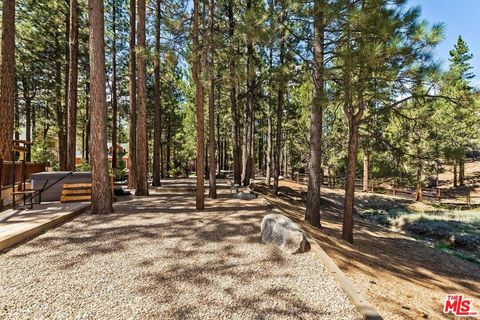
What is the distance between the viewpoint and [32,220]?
213 inches

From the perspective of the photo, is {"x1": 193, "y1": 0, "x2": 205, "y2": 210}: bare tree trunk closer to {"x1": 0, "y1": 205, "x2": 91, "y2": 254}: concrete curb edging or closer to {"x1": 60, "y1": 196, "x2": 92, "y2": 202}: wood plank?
{"x1": 0, "y1": 205, "x2": 91, "y2": 254}: concrete curb edging

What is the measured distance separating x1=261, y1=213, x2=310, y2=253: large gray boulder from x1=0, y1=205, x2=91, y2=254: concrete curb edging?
13.7 ft

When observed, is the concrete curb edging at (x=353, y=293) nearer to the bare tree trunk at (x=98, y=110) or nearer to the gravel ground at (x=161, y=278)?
the gravel ground at (x=161, y=278)

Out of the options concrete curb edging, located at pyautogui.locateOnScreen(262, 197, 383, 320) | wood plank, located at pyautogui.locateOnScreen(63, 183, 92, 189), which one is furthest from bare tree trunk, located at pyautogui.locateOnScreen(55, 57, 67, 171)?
concrete curb edging, located at pyautogui.locateOnScreen(262, 197, 383, 320)

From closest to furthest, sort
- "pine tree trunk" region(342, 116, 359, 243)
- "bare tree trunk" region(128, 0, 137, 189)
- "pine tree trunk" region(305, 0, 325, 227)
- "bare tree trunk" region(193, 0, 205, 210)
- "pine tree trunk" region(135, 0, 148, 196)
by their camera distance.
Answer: "pine tree trunk" region(305, 0, 325, 227)
"pine tree trunk" region(342, 116, 359, 243)
"bare tree trunk" region(193, 0, 205, 210)
"pine tree trunk" region(135, 0, 148, 196)
"bare tree trunk" region(128, 0, 137, 189)

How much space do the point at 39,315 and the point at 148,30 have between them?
1325cm

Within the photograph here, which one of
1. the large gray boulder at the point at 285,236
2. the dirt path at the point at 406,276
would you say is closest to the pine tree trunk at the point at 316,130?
the dirt path at the point at 406,276

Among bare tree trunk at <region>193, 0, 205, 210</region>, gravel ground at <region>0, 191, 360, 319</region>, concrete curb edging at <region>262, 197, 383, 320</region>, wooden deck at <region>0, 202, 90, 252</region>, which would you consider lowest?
concrete curb edging at <region>262, 197, 383, 320</region>

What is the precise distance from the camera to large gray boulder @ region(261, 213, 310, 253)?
439 centimetres

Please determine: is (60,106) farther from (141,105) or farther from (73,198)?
(73,198)

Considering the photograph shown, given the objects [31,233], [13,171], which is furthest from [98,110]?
[31,233]

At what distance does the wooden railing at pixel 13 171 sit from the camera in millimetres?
6848

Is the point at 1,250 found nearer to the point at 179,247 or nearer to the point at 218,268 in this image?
the point at 179,247

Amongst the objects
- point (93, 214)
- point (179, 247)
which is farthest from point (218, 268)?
point (93, 214)
